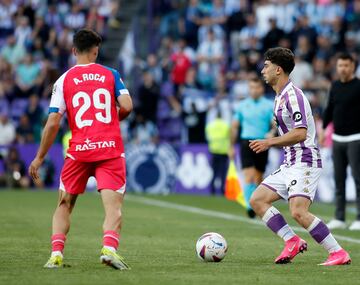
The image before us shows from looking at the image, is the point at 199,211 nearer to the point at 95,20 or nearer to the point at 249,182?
the point at 249,182

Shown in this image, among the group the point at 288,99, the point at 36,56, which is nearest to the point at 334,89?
the point at 288,99

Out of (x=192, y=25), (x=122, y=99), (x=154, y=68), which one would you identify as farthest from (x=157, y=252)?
(x=192, y=25)

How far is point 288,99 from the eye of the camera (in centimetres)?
1038

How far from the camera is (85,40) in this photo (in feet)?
31.6

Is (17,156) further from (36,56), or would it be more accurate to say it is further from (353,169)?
(353,169)

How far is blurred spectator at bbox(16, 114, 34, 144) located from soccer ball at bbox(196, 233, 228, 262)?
57.4 feet

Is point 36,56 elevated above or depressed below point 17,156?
above

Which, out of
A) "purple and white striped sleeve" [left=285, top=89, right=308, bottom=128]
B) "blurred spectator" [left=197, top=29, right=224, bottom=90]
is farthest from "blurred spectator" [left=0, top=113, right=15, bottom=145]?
"purple and white striped sleeve" [left=285, top=89, right=308, bottom=128]

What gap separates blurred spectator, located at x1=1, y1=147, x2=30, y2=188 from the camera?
88.3ft

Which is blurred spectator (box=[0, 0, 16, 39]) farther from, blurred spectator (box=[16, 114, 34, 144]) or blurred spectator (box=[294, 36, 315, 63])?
blurred spectator (box=[294, 36, 315, 63])

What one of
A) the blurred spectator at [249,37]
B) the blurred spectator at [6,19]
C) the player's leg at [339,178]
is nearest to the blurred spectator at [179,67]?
the blurred spectator at [249,37]

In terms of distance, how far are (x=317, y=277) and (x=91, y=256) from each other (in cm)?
273

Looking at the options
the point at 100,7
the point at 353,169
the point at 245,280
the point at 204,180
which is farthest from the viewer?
the point at 100,7

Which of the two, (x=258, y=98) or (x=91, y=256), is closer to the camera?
(x=91, y=256)
